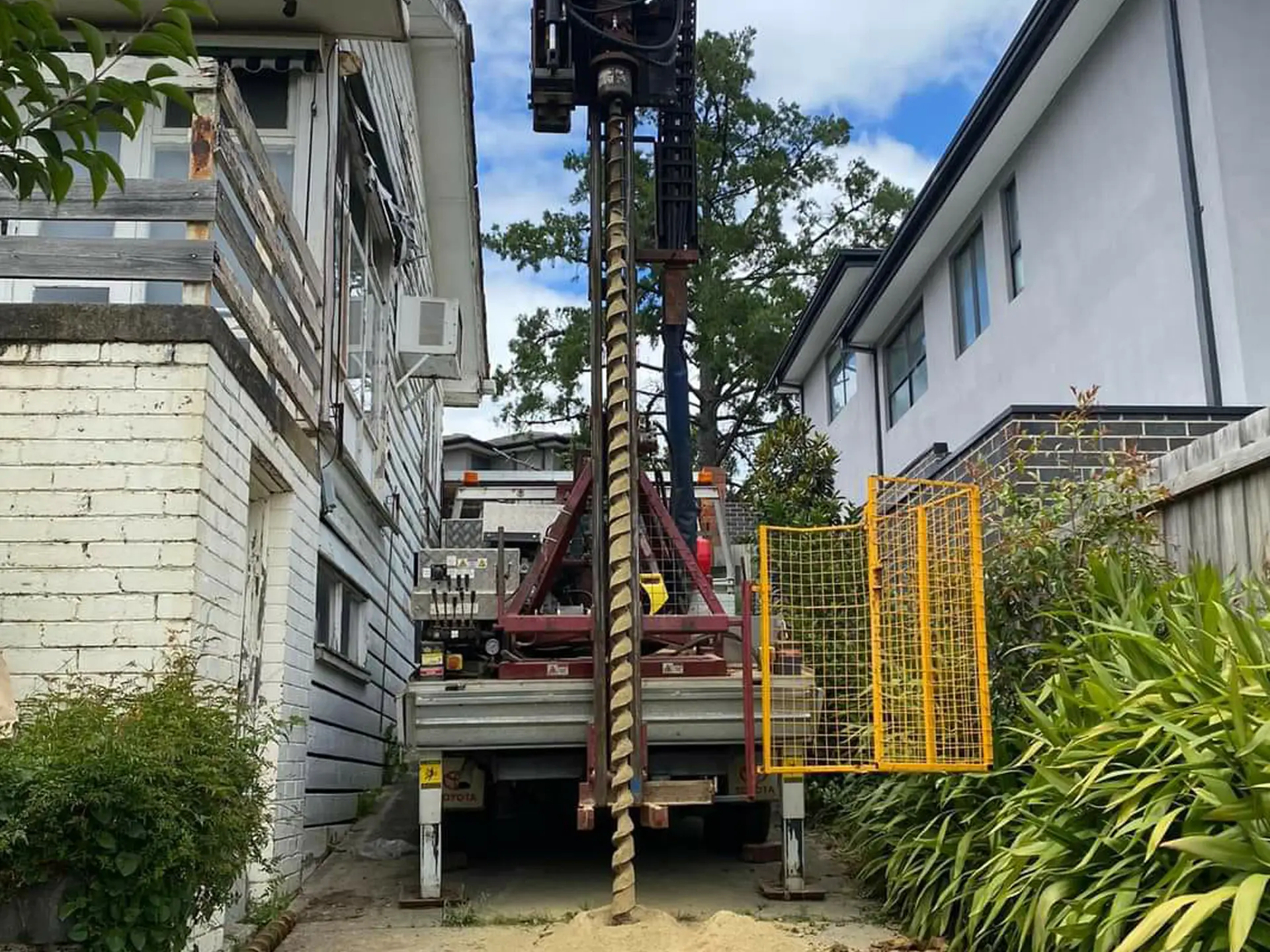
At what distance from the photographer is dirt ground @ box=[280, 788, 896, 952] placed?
5.76 meters

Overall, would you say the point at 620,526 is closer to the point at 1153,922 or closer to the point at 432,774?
the point at 432,774

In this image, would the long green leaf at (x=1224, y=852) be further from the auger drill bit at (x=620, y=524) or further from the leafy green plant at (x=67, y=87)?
the leafy green plant at (x=67, y=87)

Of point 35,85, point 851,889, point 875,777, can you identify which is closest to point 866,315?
point 875,777

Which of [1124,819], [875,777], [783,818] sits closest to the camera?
[1124,819]

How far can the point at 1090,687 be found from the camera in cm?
503

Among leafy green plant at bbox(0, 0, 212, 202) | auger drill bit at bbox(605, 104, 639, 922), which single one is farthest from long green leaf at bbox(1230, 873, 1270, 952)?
leafy green plant at bbox(0, 0, 212, 202)

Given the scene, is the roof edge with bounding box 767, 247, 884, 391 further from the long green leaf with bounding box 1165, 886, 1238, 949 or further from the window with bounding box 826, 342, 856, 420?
the long green leaf with bounding box 1165, 886, 1238, 949

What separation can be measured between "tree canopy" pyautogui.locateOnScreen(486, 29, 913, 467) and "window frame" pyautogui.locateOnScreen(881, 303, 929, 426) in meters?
7.71

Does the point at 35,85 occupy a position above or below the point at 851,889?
above

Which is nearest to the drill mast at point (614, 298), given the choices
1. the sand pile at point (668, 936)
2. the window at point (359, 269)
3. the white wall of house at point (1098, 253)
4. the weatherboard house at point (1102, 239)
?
the sand pile at point (668, 936)

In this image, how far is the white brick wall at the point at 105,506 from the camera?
204 inches

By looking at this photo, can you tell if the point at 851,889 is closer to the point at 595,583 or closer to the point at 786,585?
the point at 786,585

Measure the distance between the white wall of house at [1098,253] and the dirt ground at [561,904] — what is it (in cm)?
543

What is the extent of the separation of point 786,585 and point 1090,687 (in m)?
2.43
